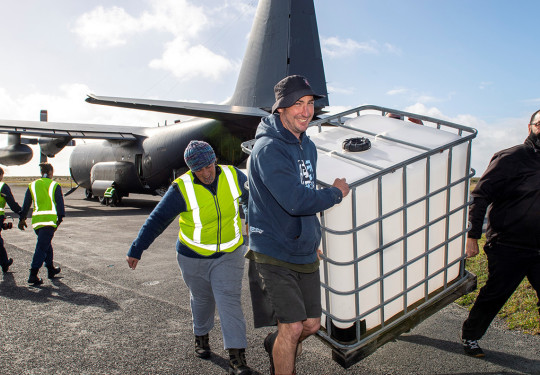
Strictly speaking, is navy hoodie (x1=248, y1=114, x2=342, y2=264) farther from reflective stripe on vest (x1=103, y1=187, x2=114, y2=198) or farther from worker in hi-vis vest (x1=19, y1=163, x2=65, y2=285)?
reflective stripe on vest (x1=103, y1=187, x2=114, y2=198)

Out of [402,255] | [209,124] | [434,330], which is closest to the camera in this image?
[402,255]

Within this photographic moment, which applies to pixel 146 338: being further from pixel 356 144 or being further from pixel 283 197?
pixel 356 144

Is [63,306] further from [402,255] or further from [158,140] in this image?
[158,140]

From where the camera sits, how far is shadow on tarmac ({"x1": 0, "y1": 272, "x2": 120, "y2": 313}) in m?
5.02

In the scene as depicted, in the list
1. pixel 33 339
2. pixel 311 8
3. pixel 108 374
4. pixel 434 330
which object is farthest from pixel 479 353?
pixel 311 8

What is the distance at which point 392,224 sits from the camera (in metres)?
2.69

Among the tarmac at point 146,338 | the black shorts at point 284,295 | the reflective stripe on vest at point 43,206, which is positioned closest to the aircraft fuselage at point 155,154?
the reflective stripe on vest at point 43,206

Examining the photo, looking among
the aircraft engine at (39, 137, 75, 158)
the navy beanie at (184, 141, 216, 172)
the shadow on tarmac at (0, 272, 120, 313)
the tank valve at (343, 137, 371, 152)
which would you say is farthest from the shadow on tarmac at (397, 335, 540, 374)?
the aircraft engine at (39, 137, 75, 158)

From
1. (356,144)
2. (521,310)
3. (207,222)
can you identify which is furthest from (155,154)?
(356,144)

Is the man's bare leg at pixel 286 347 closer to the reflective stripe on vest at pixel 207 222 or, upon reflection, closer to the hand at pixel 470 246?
the reflective stripe on vest at pixel 207 222

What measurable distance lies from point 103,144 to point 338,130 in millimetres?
19815

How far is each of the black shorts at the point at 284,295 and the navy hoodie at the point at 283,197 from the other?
12 cm

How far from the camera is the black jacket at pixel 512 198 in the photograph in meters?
3.22

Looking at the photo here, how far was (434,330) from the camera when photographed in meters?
3.88
